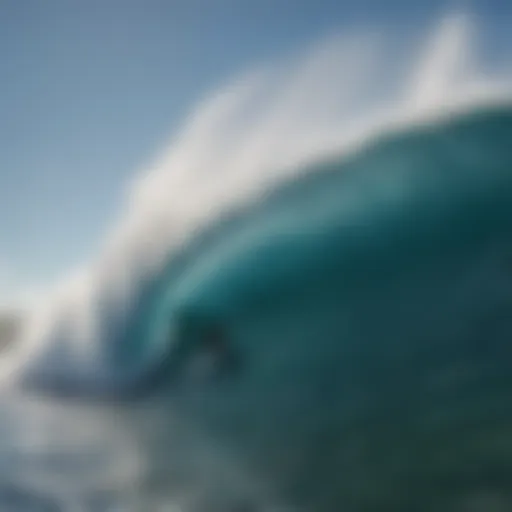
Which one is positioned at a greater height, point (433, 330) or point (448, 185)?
point (448, 185)

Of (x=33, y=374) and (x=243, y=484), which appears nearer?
(x=243, y=484)

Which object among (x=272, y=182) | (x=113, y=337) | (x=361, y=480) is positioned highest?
(x=272, y=182)

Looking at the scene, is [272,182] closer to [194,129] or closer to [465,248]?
[194,129]

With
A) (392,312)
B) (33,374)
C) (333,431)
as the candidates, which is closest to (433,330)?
(392,312)

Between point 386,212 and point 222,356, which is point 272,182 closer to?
point 386,212
